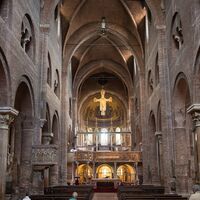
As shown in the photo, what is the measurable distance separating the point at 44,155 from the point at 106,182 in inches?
710

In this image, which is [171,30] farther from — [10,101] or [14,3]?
[10,101]

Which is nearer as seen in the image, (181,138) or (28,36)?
(28,36)

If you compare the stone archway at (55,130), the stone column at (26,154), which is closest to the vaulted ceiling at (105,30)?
the stone archway at (55,130)

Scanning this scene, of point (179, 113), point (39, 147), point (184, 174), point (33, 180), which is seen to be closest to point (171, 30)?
point (179, 113)

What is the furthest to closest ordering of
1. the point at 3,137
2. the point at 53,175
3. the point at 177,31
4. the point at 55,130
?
1. the point at 55,130
2. the point at 53,175
3. the point at 177,31
4. the point at 3,137

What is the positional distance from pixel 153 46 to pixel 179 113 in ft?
25.5

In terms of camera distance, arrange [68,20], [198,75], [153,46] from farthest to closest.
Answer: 1. [68,20]
2. [153,46]
3. [198,75]

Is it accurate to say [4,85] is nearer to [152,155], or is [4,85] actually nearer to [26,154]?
[26,154]

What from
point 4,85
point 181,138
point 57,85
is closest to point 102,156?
point 57,85

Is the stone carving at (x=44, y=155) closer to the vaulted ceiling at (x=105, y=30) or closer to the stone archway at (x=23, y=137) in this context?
the stone archway at (x=23, y=137)

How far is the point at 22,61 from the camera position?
719 inches

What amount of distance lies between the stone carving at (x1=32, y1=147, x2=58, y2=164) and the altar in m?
16.4

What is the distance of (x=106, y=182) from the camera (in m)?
35.6

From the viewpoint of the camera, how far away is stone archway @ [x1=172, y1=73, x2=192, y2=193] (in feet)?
66.6
